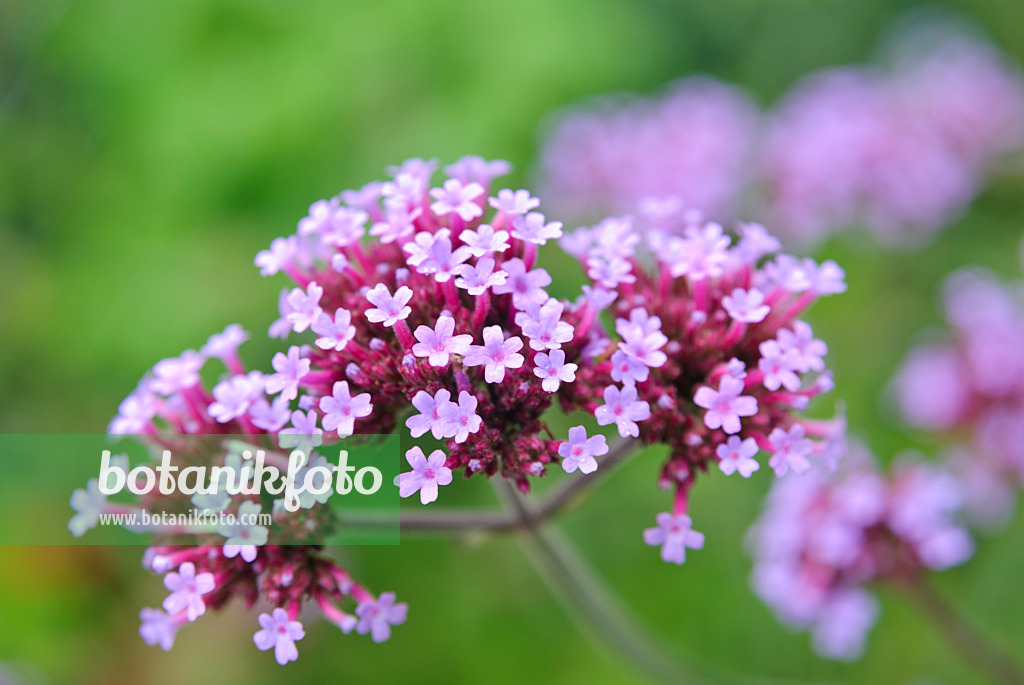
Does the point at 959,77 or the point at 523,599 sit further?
the point at 959,77

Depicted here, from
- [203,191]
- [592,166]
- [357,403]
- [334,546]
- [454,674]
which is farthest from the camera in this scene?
[592,166]

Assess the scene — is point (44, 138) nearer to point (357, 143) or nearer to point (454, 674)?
point (357, 143)

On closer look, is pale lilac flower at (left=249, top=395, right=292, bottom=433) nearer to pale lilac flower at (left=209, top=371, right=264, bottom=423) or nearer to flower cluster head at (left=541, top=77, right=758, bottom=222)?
pale lilac flower at (left=209, top=371, right=264, bottom=423)

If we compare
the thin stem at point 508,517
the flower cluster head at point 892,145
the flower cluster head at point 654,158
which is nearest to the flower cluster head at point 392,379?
the thin stem at point 508,517

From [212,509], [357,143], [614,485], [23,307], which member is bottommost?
[212,509]

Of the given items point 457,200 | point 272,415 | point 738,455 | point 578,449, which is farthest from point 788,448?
point 272,415

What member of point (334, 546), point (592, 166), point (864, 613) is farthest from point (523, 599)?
point (592, 166)

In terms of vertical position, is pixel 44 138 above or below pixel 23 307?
above

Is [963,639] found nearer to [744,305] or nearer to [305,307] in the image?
[744,305]
